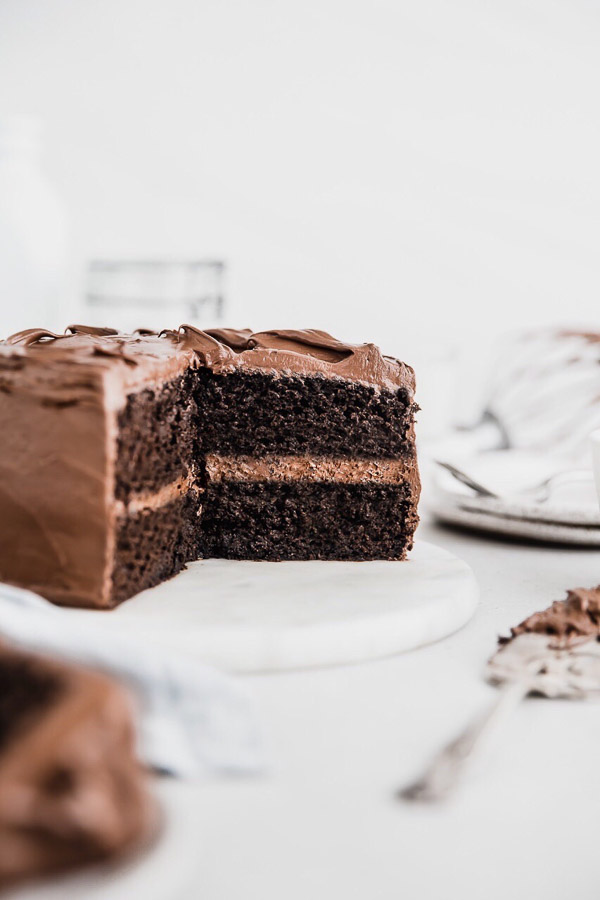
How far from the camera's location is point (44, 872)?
3.06 ft

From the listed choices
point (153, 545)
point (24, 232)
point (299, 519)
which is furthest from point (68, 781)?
point (24, 232)

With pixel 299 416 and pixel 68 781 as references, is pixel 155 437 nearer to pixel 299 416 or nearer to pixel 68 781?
pixel 299 416

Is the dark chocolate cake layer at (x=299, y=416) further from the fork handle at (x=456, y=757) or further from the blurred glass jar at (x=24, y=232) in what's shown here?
the blurred glass jar at (x=24, y=232)

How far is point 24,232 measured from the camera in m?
3.91

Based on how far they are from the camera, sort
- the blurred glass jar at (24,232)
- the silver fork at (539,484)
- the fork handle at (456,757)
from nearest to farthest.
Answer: the fork handle at (456,757)
the silver fork at (539,484)
the blurred glass jar at (24,232)

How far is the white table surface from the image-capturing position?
1.07 metres

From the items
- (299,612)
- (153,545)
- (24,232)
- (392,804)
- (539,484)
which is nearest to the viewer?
(392,804)

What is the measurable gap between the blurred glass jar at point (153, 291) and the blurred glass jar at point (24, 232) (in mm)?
1583

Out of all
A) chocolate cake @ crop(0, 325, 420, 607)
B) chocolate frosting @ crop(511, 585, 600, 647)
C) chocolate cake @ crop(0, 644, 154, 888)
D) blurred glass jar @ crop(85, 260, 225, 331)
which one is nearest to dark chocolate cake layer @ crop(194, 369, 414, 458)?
chocolate cake @ crop(0, 325, 420, 607)

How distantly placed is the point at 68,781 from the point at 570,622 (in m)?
1.11

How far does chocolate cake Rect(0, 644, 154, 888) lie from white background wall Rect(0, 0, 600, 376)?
19.5 feet

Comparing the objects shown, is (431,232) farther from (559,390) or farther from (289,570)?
(289,570)

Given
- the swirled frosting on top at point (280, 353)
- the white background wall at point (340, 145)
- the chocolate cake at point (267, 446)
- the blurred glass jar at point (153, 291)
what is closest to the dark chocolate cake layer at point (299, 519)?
the chocolate cake at point (267, 446)

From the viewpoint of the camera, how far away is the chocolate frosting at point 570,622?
173cm
